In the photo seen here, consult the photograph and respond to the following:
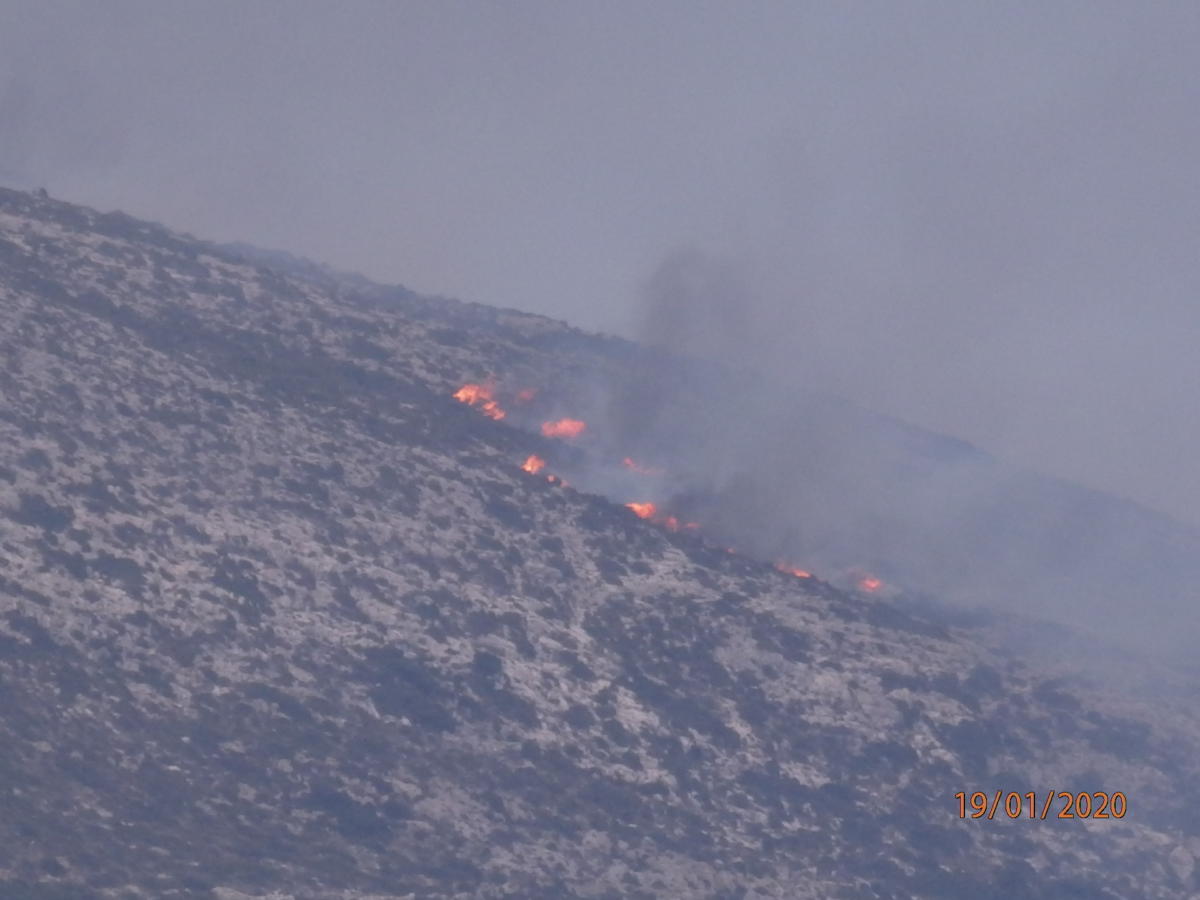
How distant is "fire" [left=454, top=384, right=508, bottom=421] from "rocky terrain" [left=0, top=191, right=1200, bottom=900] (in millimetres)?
3027

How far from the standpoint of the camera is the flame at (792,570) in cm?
7672

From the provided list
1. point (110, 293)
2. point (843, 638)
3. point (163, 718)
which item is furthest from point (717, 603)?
point (110, 293)

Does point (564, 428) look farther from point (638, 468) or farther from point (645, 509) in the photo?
point (645, 509)

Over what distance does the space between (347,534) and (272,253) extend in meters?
61.6

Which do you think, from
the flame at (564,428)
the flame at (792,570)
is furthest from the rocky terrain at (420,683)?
the flame at (564,428)

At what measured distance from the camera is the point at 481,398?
85750mm

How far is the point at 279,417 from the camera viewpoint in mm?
72250

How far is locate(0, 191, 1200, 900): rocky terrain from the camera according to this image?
5225 cm

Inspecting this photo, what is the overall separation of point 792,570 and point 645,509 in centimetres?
771

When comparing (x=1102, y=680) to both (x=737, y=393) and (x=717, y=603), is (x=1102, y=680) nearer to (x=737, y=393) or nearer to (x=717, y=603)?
(x=717, y=603)
